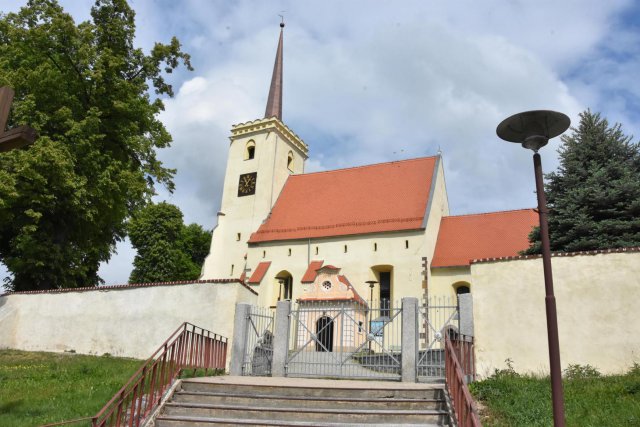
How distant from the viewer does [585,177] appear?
1523 cm

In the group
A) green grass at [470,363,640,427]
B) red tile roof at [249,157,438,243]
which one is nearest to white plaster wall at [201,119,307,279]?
red tile roof at [249,157,438,243]

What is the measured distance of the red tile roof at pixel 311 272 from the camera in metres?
23.3

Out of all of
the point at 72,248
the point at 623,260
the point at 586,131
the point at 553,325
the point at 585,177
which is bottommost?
the point at 553,325

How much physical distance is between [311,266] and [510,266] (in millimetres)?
13271

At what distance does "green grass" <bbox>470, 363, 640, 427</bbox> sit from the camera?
23.3 feet

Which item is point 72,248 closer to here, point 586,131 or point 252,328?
point 252,328

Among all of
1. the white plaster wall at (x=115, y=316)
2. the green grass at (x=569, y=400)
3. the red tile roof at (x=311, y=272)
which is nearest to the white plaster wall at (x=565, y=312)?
the green grass at (x=569, y=400)

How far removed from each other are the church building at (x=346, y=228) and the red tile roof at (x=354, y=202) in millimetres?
59

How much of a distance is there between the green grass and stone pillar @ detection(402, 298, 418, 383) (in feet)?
3.84

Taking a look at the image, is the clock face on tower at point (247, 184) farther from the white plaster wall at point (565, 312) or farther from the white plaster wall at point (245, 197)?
the white plaster wall at point (565, 312)

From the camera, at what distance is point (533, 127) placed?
18.5 ft

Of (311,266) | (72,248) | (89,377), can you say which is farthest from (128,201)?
(89,377)

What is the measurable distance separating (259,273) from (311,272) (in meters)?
2.79

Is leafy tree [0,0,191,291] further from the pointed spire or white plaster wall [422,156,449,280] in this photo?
the pointed spire
